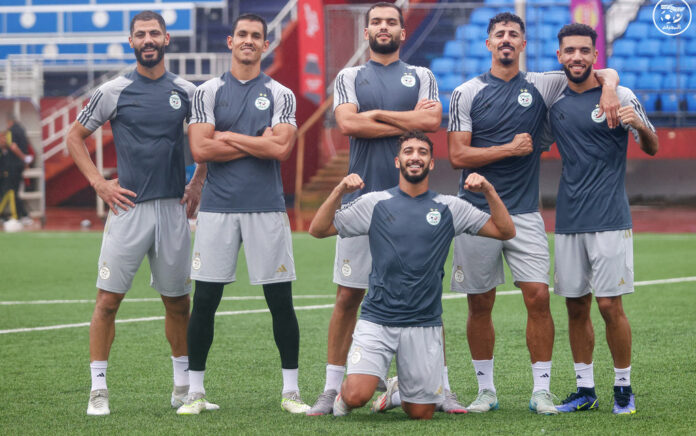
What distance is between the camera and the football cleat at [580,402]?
16.8 feet

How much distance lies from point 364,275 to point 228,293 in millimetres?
5292

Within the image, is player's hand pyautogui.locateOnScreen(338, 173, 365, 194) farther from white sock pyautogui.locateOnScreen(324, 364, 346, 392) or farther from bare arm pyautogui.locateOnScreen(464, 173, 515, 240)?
white sock pyautogui.locateOnScreen(324, 364, 346, 392)

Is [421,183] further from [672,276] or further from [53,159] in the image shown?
[53,159]

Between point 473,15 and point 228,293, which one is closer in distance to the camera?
point 228,293

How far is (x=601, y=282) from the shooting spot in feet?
16.7

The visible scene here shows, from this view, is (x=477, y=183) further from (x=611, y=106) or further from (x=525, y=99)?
(x=611, y=106)

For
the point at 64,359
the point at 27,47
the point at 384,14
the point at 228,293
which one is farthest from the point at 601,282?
the point at 27,47

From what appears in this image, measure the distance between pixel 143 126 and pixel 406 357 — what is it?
198 cm

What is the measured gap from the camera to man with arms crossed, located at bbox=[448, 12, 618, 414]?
5.20m

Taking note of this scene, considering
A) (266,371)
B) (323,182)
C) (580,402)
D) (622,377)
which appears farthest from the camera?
(323,182)

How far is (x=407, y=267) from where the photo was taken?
4961 millimetres

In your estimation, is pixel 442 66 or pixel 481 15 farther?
pixel 481 15

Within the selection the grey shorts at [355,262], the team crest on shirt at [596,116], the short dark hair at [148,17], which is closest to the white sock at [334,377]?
the grey shorts at [355,262]

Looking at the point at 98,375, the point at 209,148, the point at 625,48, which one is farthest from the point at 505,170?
the point at 625,48
